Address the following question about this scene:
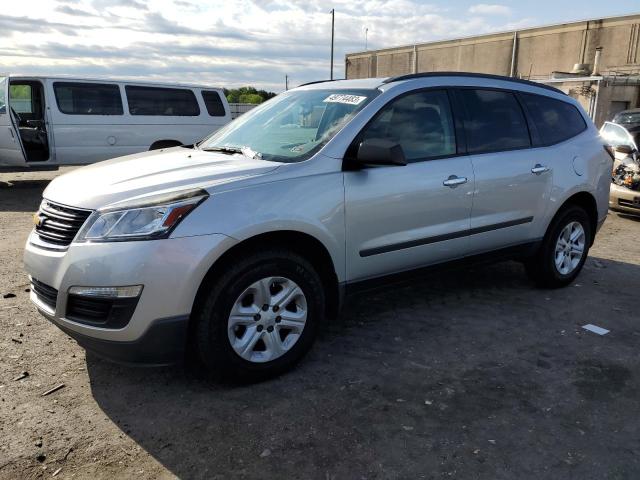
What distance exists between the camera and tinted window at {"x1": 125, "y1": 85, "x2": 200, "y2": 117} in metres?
11.0

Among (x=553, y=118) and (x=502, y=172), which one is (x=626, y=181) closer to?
(x=553, y=118)

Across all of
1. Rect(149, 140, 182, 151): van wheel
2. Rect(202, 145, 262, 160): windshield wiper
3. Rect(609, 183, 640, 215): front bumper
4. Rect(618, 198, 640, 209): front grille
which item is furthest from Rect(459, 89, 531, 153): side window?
Rect(149, 140, 182, 151): van wheel

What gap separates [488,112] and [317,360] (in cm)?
236

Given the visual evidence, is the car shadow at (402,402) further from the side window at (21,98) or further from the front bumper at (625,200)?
the side window at (21,98)

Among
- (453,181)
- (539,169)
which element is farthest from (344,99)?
(539,169)

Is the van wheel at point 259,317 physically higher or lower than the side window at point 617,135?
lower

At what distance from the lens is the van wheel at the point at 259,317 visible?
3043 mm

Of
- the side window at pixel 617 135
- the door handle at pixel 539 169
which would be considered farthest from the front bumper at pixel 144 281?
the side window at pixel 617 135

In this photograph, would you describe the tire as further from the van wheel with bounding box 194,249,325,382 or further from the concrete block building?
the concrete block building

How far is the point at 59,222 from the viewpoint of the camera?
124 inches

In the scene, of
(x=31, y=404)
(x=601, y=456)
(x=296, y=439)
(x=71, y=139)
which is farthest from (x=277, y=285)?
(x=71, y=139)

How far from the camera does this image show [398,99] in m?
3.85

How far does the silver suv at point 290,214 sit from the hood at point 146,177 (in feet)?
0.05

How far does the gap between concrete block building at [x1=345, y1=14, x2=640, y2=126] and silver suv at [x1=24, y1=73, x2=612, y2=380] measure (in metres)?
22.3
